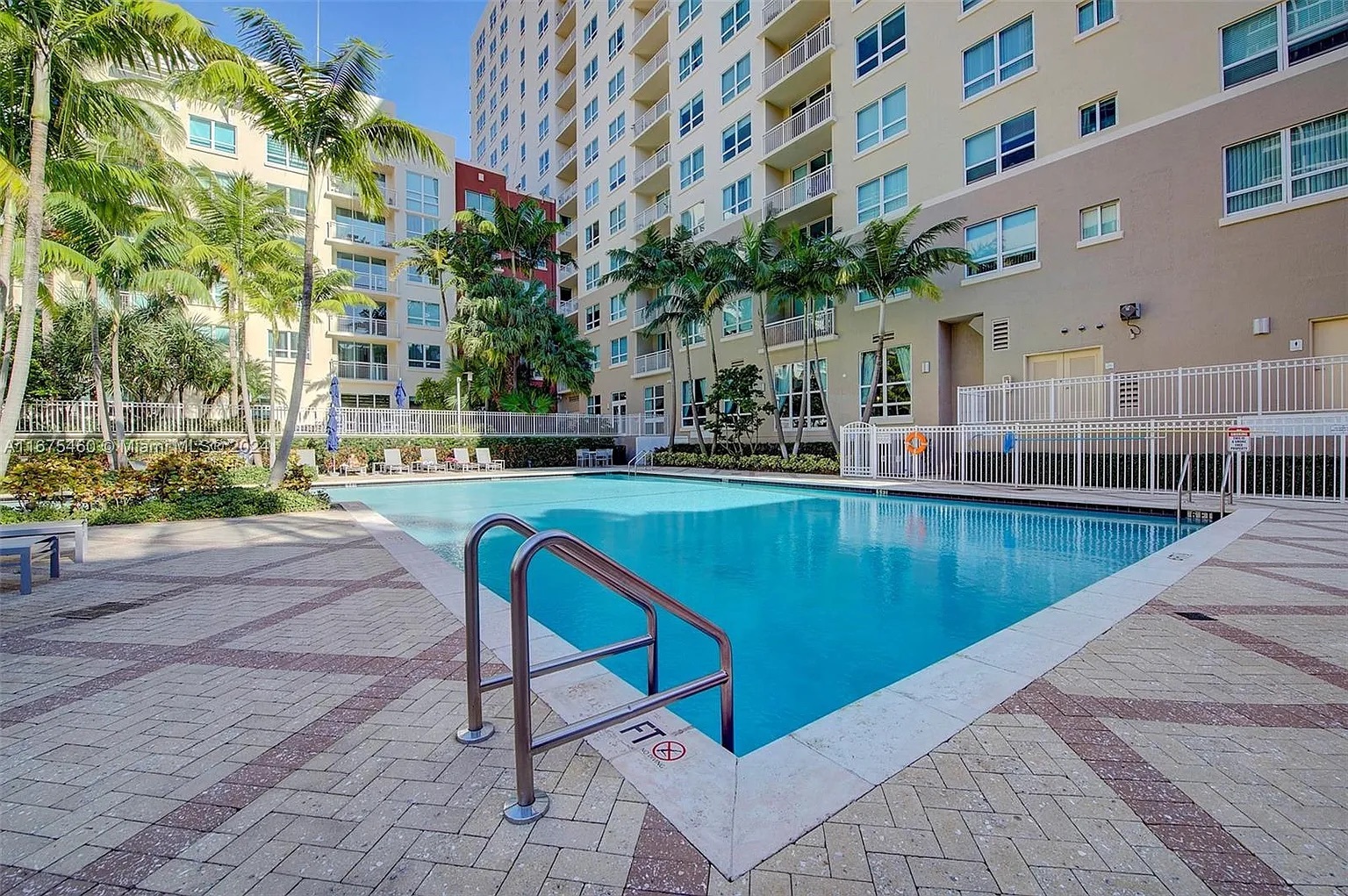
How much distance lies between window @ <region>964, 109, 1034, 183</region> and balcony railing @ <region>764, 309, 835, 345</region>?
575 centimetres

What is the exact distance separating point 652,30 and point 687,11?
2.47 m

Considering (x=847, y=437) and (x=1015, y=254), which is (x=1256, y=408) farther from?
(x=847, y=437)

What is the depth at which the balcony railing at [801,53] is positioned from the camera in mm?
19953

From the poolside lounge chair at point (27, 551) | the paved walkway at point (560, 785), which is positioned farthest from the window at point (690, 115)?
the paved walkway at point (560, 785)

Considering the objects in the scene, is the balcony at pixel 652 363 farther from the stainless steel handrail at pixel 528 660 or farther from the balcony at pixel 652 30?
the stainless steel handrail at pixel 528 660

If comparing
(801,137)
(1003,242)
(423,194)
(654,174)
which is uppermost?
(423,194)

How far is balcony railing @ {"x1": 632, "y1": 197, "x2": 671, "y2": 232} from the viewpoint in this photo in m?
27.7

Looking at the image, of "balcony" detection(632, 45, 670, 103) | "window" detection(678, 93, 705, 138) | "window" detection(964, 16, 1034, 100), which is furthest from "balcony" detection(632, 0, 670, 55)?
"window" detection(964, 16, 1034, 100)

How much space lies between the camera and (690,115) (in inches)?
1014

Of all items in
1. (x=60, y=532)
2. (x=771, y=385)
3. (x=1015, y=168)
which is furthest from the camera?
(x=771, y=385)

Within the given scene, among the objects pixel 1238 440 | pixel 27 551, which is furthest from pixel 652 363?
pixel 27 551

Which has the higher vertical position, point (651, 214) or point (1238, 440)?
point (651, 214)

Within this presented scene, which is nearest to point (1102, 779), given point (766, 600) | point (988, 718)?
point (988, 718)

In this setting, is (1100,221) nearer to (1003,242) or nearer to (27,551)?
(1003,242)
